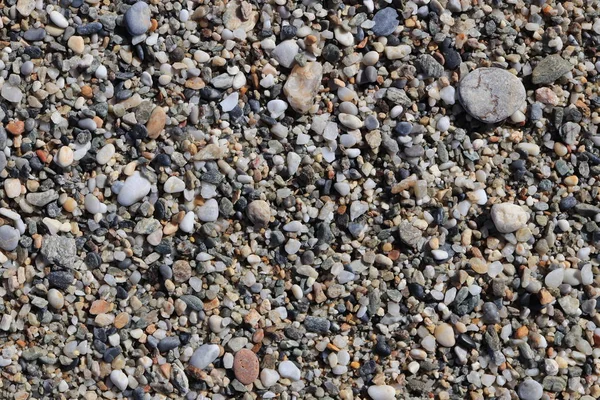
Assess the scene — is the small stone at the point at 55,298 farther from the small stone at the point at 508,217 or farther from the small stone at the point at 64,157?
the small stone at the point at 508,217

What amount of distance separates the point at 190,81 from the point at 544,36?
30.4 inches

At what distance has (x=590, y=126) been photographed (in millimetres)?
1620

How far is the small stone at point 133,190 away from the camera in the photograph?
153 centimetres

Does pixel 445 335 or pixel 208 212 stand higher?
pixel 208 212

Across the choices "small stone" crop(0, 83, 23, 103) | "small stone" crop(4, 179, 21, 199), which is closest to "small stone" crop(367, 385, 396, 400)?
"small stone" crop(4, 179, 21, 199)

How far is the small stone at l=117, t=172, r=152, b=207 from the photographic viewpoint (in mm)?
1529

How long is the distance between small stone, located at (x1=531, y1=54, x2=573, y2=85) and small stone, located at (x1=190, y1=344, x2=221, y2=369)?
888 millimetres

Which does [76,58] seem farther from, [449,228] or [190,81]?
[449,228]

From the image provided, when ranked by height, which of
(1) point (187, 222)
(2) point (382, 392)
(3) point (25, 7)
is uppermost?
(3) point (25, 7)

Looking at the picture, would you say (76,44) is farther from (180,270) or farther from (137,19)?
(180,270)

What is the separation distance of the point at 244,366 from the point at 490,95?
→ 2.51 ft

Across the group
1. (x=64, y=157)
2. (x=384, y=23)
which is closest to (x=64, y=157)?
(x=64, y=157)

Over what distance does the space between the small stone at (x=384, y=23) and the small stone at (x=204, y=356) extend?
29.4 inches

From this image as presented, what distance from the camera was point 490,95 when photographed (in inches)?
61.9
